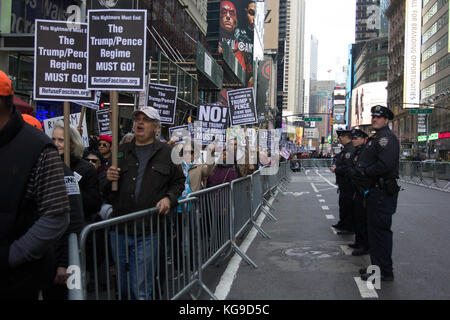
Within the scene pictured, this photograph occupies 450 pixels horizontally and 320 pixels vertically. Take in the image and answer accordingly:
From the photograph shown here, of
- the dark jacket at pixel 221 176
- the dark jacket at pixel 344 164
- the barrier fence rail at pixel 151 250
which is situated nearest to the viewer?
the barrier fence rail at pixel 151 250

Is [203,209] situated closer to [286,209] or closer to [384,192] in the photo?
[384,192]

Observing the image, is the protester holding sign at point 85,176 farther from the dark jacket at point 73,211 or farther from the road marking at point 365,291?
the road marking at point 365,291

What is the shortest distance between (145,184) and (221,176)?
395cm

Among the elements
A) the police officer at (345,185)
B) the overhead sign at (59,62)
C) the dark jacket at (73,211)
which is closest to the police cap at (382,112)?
the police officer at (345,185)

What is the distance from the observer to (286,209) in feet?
46.8

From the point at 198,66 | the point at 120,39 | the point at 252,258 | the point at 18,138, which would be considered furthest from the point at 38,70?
the point at 198,66

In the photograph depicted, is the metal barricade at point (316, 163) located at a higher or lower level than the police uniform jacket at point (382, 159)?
lower

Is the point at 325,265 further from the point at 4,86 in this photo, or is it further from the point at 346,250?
the point at 4,86

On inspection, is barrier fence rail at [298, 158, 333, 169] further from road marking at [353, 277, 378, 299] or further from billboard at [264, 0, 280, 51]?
billboard at [264, 0, 280, 51]

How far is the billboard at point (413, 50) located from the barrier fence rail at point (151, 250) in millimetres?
77547

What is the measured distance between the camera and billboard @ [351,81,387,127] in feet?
412

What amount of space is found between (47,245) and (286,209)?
12092 mm

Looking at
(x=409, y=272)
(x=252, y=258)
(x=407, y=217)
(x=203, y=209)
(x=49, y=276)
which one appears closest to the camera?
(x=49, y=276)

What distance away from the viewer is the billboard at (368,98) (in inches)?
4943
